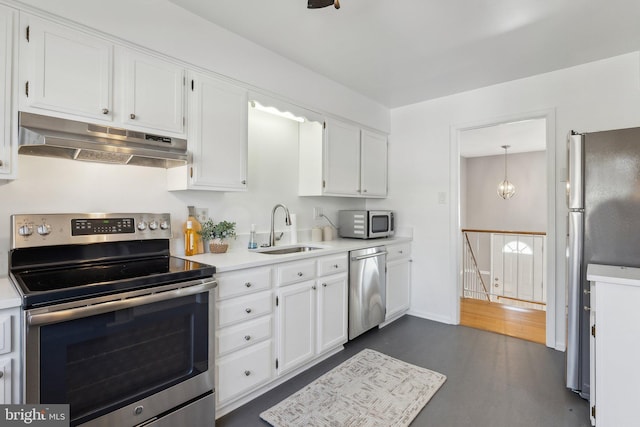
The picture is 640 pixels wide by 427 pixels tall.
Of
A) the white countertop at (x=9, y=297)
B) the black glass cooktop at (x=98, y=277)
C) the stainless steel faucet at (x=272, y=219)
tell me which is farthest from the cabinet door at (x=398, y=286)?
the white countertop at (x=9, y=297)

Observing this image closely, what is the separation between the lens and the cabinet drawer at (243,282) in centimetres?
189

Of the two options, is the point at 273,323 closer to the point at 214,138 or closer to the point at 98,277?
the point at 98,277

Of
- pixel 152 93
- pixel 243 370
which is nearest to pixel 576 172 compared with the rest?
pixel 243 370

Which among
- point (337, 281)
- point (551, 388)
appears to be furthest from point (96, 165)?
point (551, 388)

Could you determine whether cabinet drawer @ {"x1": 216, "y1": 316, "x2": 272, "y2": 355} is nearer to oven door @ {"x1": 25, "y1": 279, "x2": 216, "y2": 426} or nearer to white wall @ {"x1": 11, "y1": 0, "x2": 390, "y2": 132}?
oven door @ {"x1": 25, "y1": 279, "x2": 216, "y2": 426}

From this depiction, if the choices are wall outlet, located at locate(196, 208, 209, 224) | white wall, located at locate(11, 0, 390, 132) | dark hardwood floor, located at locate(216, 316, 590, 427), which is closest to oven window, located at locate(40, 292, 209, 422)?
dark hardwood floor, located at locate(216, 316, 590, 427)

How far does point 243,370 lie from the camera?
2.00 metres

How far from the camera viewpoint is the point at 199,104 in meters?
2.12

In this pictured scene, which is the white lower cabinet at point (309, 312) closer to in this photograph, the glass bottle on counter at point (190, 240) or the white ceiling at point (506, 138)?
the glass bottle on counter at point (190, 240)

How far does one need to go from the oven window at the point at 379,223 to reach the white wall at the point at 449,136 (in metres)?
0.36

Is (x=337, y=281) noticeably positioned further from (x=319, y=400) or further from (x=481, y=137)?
(x=481, y=137)

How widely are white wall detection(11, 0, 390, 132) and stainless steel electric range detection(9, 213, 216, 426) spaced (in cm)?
101

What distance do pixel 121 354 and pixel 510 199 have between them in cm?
787

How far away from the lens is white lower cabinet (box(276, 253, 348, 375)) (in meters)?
2.25
